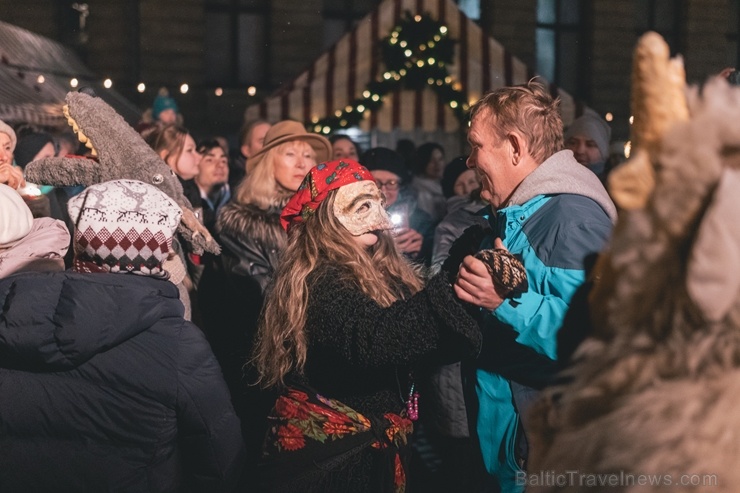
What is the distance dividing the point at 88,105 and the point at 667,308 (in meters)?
3.54

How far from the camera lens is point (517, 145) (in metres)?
3.08

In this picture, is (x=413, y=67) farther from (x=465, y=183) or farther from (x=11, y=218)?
(x=11, y=218)

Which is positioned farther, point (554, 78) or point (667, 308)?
point (554, 78)

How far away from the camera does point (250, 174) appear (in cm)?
556

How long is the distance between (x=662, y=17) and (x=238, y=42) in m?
8.31

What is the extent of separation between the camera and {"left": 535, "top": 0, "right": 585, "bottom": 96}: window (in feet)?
58.1

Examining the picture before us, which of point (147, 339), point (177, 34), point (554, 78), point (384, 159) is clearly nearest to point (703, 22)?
point (554, 78)

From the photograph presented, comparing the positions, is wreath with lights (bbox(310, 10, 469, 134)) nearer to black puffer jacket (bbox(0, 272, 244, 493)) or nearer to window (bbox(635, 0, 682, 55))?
black puffer jacket (bbox(0, 272, 244, 493))

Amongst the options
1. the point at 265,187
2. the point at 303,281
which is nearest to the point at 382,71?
the point at 265,187

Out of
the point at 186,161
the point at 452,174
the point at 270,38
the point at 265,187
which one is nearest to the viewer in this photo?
the point at 265,187

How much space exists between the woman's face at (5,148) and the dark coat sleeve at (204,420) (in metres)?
1.96

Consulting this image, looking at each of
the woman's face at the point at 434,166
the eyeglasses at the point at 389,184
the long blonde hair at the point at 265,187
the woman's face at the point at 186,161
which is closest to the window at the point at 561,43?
the woman's face at the point at 434,166

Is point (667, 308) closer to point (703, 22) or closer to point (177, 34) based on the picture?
point (177, 34)

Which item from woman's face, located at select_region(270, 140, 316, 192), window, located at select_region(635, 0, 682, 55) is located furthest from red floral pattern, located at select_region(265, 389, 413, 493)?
window, located at select_region(635, 0, 682, 55)
